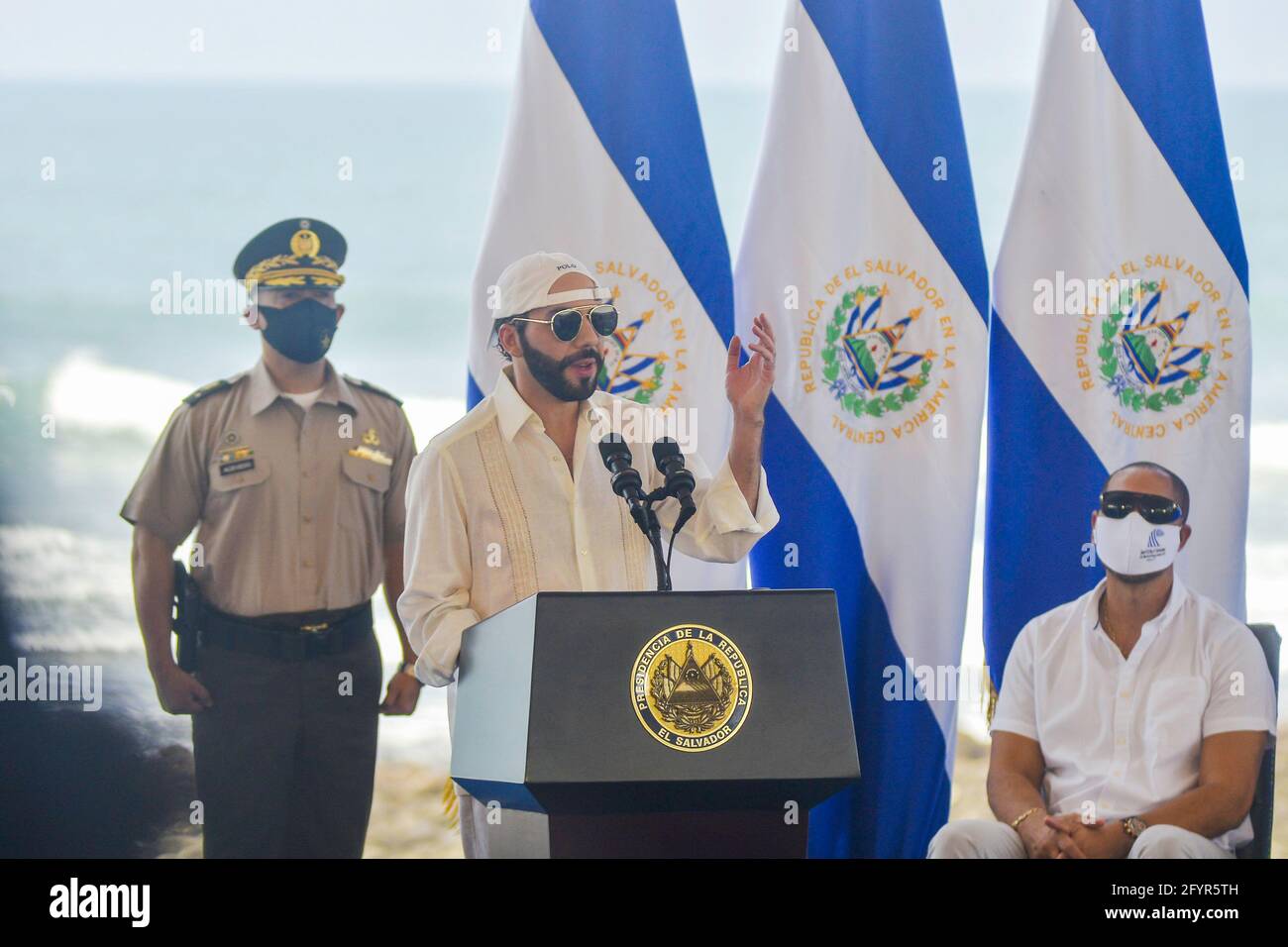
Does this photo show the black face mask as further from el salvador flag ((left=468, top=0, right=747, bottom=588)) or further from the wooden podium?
the wooden podium

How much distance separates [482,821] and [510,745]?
625 mm

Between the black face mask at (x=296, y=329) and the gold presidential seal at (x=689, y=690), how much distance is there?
82.1 inches

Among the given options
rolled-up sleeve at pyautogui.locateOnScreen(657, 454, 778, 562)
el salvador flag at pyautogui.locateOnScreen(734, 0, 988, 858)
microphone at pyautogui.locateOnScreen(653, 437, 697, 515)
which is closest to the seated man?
el salvador flag at pyautogui.locateOnScreen(734, 0, 988, 858)

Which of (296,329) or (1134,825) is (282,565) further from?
(1134,825)

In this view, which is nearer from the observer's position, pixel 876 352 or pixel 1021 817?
pixel 1021 817

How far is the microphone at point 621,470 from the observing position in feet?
7.98

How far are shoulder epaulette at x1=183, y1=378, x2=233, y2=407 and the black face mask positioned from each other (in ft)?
0.56

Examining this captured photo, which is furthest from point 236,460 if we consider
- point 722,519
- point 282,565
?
point 722,519

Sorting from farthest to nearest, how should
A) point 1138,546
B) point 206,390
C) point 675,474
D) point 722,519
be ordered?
point 206,390 < point 1138,546 < point 722,519 < point 675,474

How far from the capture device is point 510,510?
2871 mm

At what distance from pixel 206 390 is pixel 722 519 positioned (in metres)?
1.77

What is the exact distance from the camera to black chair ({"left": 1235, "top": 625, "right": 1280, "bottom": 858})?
3.27 meters

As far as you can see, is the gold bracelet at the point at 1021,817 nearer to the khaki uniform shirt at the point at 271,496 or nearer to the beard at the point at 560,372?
the beard at the point at 560,372

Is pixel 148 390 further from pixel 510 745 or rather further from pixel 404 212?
pixel 510 745
